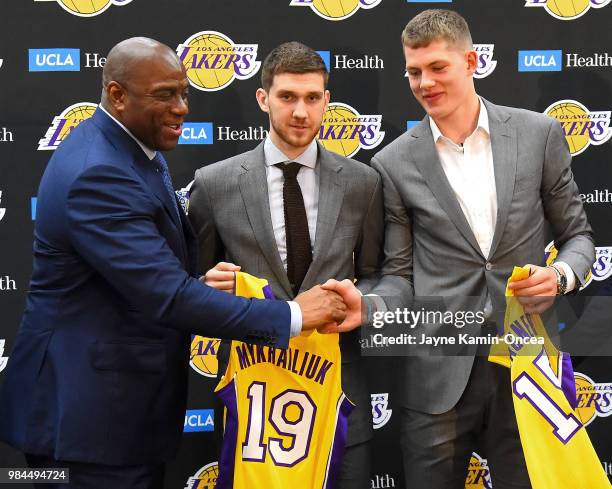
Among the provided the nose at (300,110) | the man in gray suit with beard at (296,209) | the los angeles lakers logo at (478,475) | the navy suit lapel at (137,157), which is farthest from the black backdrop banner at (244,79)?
the navy suit lapel at (137,157)

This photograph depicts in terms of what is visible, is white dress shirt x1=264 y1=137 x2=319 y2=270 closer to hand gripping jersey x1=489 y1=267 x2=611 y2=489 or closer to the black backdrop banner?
hand gripping jersey x1=489 y1=267 x2=611 y2=489

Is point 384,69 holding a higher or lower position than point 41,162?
higher

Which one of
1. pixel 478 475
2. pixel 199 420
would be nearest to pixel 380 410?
pixel 478 475

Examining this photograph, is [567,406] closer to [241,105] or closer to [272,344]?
[272,344]

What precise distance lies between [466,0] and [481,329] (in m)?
1.79

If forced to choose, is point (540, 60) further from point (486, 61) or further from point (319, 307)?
point (319, 307)

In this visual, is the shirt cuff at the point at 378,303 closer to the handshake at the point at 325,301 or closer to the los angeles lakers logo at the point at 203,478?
the handshake at the point at 325,301

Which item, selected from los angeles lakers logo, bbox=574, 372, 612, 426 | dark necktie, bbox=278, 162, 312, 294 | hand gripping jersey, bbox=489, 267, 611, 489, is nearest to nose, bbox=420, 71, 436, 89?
dark necktie, bbox=278, 162, 312, 294

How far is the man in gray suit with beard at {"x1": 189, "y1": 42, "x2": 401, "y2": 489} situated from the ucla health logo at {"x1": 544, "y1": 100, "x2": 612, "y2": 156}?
4.71ft

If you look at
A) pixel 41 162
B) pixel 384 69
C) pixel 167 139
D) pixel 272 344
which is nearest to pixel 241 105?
pixel 384 69

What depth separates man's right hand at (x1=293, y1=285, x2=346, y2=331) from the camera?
239 cm

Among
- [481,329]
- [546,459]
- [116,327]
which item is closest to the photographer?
[116,327]

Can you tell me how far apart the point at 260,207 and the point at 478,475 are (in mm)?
2107

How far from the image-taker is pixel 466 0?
363cm
